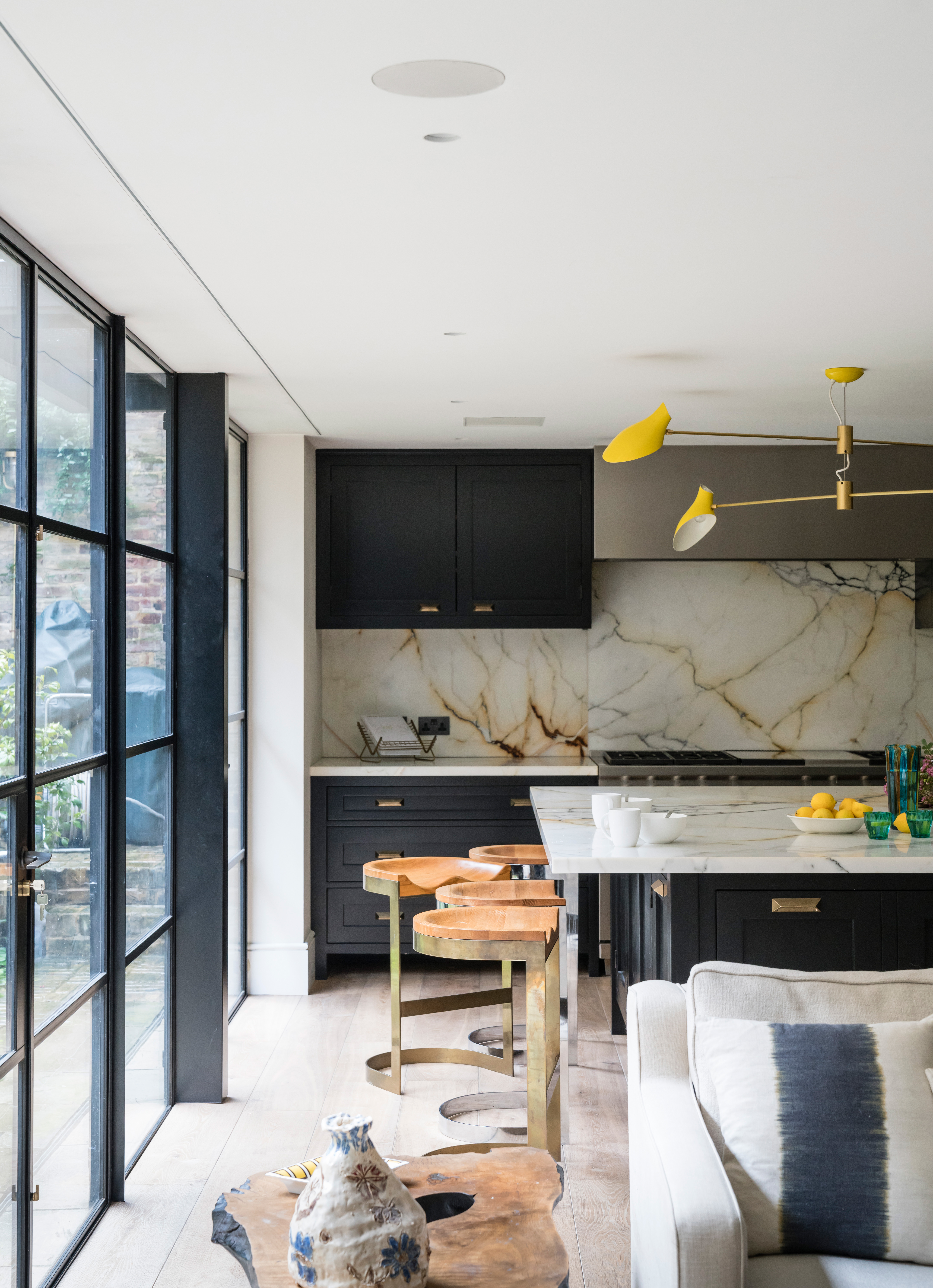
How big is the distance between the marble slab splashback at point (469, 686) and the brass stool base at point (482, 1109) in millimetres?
2167

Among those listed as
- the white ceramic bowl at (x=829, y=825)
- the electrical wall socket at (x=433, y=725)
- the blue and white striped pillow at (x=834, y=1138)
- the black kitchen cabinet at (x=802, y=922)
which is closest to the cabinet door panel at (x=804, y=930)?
the black kitchen cabinet at (x=802, y=922)

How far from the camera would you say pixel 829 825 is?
10.6ft

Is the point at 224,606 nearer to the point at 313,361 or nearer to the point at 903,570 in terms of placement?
the point at 313,361

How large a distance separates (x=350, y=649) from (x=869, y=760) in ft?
8.14

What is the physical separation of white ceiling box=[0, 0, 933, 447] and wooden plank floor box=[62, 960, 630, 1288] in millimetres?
2163

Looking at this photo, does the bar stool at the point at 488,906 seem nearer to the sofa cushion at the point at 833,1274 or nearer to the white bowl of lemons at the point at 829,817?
the white bowl of lemons at the point at 829,817

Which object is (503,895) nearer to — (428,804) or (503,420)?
(428,804)

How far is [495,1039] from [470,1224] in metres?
2.54

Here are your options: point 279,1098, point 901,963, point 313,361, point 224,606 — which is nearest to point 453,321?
point 313,361

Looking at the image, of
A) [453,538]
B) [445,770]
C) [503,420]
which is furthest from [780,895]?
[453,538]

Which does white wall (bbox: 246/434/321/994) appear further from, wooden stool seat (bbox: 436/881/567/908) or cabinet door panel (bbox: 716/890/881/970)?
cabinet door panel (bbox: 716/890/881/970)

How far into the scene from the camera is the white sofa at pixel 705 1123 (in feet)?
5.43

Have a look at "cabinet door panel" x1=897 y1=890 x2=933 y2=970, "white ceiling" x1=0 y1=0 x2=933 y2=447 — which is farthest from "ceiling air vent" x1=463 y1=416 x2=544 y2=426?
"cabinet door panel" x1=897 y1=890 x2=933 y2=970

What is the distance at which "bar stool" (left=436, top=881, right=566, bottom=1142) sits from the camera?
10.6 feet
